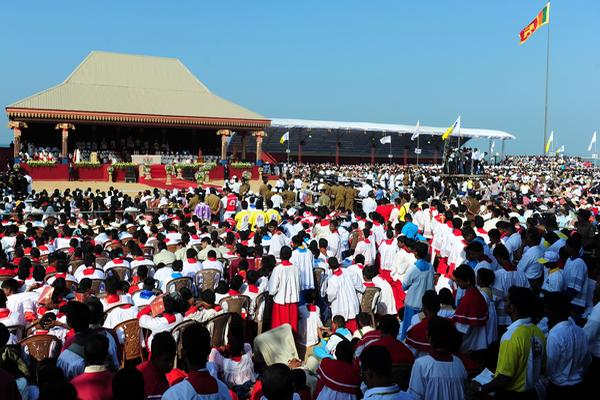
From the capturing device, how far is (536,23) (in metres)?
32.5

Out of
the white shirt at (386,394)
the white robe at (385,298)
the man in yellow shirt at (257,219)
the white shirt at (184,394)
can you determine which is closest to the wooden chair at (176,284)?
the white robe at (385,298)

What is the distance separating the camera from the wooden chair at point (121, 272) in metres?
8.45

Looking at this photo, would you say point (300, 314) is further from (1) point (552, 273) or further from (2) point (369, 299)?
(1) point (552, 273)

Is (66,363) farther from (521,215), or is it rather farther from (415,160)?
(415,160)

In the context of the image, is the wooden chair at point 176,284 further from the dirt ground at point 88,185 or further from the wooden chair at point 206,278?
the dirt ground at point 88,185

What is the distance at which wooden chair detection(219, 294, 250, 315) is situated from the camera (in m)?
7.21

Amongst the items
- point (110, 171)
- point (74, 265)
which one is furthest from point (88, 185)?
point (74, 265)

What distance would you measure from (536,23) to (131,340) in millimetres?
32958

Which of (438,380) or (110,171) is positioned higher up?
(110,171)

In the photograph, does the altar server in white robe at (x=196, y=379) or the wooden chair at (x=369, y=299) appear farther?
the wooden chair at (x=369, y=299)

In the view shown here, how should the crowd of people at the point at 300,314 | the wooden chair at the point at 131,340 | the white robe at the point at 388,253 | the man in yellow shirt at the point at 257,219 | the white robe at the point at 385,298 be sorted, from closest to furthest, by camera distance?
the crowd of people at the point at 300,314
the wooden chair at the point at 131,340
the white robe at the point at 385,298
the white robe at the point at 388,253
the man in yellow shirt at the point at 257,219

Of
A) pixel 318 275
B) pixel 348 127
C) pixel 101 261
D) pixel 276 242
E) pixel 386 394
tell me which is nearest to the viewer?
pixel 386 394

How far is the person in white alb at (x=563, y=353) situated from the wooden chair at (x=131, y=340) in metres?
4.42

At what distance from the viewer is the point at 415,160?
59719 mm
